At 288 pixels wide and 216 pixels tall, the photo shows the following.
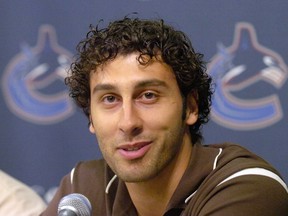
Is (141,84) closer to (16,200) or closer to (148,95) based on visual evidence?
(148,95)

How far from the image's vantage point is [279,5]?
6.78 ft

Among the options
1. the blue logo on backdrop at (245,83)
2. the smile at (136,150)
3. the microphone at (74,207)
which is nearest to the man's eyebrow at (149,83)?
the smile at (136,150)

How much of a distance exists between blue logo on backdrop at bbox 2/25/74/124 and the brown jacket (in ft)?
1.82

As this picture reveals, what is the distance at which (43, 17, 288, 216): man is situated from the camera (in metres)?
1.35

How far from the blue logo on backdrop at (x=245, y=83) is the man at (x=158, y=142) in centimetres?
48

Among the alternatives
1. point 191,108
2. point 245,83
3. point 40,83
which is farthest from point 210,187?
point 40,83

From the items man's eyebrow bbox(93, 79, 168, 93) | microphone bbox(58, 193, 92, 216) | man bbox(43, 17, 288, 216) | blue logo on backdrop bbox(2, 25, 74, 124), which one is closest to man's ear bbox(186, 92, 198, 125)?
man bbox(43, 17, 288, 216)

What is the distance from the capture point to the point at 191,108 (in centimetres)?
159

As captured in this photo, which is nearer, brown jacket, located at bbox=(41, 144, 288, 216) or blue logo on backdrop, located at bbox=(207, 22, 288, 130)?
brown jacket, located at bbox=(41, 144, 288, 216)

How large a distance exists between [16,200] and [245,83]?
2.85 ft

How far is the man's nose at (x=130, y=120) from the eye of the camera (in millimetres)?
1368

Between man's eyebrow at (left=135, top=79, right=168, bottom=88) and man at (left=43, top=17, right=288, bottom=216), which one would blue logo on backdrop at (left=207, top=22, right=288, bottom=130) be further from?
man's eyebrow at (left=135, top=79, right=168, bottom=88)

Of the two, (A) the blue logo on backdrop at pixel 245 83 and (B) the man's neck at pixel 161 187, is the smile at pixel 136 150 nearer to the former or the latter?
(B) the man's neck at pixel 161 187

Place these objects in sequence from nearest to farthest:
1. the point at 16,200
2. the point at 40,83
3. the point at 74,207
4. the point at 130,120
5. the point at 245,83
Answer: the point at 74,207, the point at 130,120, the point at 16,200, the point at 245,83, the point at 40,83
